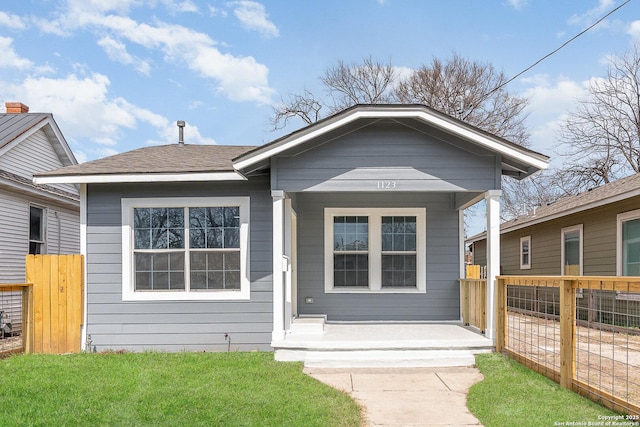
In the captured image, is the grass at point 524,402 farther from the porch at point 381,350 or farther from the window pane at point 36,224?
the window pane at point 36,224

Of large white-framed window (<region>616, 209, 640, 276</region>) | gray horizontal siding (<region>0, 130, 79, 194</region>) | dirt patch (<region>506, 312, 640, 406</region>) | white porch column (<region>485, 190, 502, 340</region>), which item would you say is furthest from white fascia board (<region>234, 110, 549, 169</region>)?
gray horizontal siding (<region>0, 130, 79, 194</region>)

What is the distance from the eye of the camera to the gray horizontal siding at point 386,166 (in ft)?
23.3

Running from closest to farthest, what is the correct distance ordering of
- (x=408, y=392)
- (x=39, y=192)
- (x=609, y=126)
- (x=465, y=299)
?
(x=408, y=392), (x=465, y=299), (x=39, y=192), (x=609, y=126)

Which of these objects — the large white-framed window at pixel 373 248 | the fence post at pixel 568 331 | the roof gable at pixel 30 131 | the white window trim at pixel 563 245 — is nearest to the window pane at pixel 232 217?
the large white-framed window at pixel 373 248

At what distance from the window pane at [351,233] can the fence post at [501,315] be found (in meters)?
2.83

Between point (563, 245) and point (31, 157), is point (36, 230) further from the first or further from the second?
point (563, 245)

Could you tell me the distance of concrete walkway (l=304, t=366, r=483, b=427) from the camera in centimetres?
455

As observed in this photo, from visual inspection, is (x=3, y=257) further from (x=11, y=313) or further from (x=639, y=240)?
(x=639, y=240)

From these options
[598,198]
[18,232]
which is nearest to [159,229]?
[18,232]

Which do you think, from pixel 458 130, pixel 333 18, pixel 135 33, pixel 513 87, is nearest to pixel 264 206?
pixel 458 130

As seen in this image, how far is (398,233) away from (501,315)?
274 cm

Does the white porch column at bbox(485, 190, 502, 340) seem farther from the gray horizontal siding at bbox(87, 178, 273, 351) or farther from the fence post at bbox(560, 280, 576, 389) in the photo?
the gray horizontal siding at bbox(87, 178, 273, 351)

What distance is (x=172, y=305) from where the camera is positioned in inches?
297

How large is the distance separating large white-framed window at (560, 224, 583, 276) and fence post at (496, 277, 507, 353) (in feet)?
18.2
